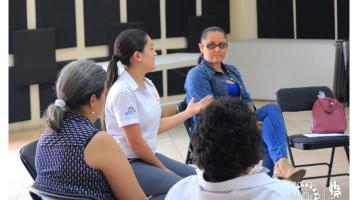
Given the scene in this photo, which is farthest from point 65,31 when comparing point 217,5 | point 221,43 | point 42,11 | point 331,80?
point 221,43

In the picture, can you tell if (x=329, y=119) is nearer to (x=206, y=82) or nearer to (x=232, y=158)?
(x=206, y=82)

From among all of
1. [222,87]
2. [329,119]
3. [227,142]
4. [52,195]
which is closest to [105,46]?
[329,119]

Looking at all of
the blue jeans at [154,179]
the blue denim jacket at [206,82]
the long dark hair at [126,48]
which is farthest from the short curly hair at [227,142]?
the blue denim jacket at [206,82]

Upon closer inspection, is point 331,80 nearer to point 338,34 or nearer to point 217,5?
point 338,34

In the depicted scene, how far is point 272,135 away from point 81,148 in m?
2.48

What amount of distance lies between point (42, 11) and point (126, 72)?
17.6 ft

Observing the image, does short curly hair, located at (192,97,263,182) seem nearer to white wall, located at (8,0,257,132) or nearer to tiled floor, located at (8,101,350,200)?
tiled floor, located at (8,101,350,200)

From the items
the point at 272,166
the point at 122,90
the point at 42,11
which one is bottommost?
the point at 272,166

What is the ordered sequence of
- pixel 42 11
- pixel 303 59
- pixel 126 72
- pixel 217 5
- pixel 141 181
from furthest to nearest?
1. pixel 217 5
2. pixel 303 59
3. pixel 42 11
4. pixel 126 72
5. pixel 141 181

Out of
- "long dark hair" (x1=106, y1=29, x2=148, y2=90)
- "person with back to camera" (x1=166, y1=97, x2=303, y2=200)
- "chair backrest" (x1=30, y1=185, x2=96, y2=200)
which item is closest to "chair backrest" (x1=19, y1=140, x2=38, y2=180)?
"chair backrest" (x1=30, y1=185, x2=96, y2=200)

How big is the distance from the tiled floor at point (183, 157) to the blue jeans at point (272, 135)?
368 millimetres

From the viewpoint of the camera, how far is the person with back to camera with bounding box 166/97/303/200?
7.63ft

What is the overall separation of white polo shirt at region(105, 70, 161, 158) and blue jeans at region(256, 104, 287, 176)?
133cm

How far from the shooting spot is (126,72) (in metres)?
4.19
